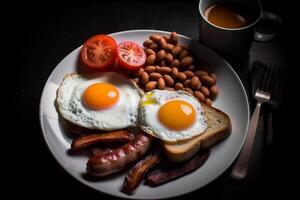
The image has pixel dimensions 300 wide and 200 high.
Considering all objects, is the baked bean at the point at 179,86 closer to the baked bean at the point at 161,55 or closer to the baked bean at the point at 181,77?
the baked bean at the point at 181,77

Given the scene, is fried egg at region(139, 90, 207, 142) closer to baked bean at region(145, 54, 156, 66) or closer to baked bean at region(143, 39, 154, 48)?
baked bean at region(145, 54, 156, 66)

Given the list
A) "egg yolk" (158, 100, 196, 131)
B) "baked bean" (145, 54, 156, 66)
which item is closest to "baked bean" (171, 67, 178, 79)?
"baked bean" (145, 54, 156, 66)

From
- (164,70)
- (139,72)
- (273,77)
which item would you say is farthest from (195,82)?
(273,77)

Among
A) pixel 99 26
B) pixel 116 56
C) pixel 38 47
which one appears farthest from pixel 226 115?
pixel 38 47

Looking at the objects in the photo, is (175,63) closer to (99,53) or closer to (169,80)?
(169,80)

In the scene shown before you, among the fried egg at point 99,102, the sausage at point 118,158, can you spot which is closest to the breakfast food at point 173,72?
the fried egg at point 99,102

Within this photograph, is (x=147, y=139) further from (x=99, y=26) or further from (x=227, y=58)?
(x=99, y=26)

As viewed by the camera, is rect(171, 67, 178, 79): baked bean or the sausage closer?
the sausage
